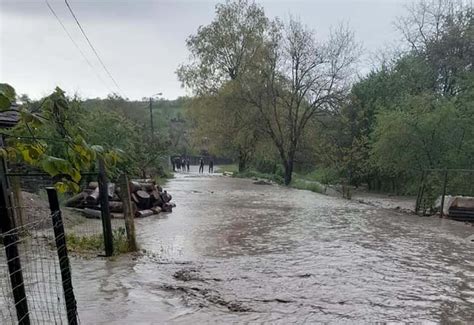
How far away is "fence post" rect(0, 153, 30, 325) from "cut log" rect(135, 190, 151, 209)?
11919mm

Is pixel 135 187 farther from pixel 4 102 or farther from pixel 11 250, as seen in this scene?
pixel 4 102

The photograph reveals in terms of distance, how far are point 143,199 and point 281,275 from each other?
833 centimetres

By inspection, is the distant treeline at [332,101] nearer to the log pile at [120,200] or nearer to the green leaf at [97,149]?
the log pile at [120,200]

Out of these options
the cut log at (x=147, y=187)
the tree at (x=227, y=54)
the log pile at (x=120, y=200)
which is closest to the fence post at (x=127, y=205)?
the log pile at (x=120, y=200)

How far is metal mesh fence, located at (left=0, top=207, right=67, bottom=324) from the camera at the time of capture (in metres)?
4.07

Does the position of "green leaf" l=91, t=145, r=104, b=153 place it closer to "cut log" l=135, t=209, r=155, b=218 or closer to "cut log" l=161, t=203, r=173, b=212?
"cut log" l=135, t=209, r=155, b=218

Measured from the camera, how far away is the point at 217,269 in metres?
7.49

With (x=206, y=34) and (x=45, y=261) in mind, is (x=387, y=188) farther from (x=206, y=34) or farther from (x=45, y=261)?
(x=45, y=261)

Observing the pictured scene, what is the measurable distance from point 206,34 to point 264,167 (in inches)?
529

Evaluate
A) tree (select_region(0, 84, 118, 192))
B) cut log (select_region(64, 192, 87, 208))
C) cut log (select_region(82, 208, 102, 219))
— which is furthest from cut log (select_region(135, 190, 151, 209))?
tree (select_region(0, 84, 118, 192))

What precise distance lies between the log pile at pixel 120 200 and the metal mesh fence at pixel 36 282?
4601 millimetres

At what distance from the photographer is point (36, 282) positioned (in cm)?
596

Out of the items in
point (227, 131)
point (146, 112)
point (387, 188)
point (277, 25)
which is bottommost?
point (387, 188)

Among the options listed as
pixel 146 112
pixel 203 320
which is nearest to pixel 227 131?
pixel 146 112
